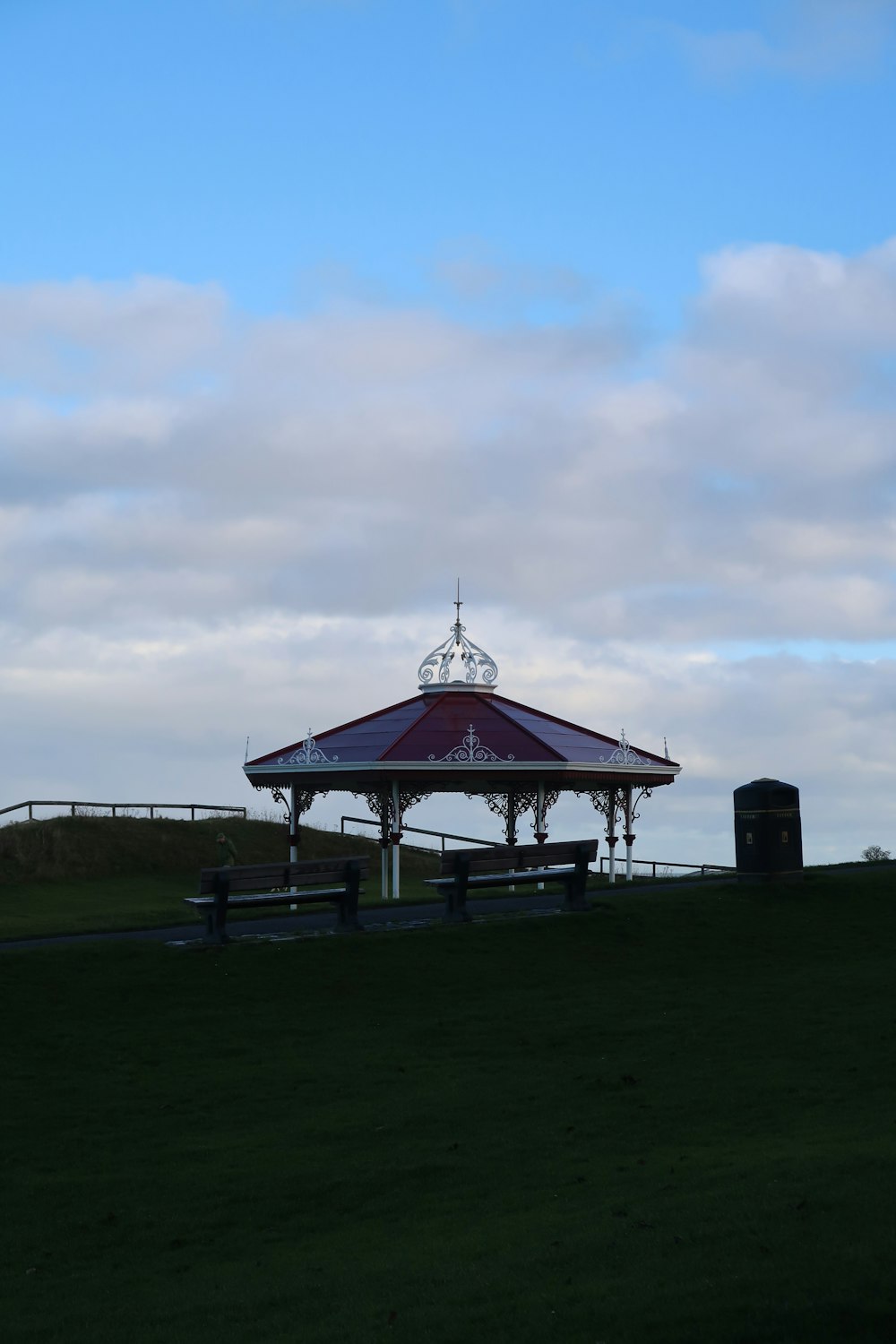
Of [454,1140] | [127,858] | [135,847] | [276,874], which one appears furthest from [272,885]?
[135,847]

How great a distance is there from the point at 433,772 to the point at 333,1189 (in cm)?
1787

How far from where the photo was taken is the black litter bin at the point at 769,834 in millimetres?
26203

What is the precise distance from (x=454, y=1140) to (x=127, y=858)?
31.4 meters

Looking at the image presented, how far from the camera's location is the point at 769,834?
86.0 ft

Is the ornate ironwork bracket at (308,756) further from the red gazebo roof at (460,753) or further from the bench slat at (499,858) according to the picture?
the bench slat at (499,858)

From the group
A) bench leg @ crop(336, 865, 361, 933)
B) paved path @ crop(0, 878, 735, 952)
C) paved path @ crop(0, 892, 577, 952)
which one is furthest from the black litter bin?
bench leg @ crop(336, 865, 361, 933)

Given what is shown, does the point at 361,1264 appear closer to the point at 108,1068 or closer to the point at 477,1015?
the point at 108,1068

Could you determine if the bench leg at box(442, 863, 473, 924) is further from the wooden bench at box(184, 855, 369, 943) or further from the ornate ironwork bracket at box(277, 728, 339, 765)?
the ornate ironwork bracket at box(277, 728, 339, 765)

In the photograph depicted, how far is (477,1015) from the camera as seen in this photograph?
16906 mm

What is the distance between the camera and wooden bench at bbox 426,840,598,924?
22234 mm

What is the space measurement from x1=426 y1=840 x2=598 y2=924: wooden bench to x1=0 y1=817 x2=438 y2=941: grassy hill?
11.3 metres

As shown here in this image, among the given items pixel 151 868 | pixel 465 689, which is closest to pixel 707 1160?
pixel 465 689

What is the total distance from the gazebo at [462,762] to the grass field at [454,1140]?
7.67m

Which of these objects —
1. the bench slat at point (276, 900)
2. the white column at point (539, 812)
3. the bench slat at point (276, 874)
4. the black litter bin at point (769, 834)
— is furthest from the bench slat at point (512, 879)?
the white column at point (539, 812)
